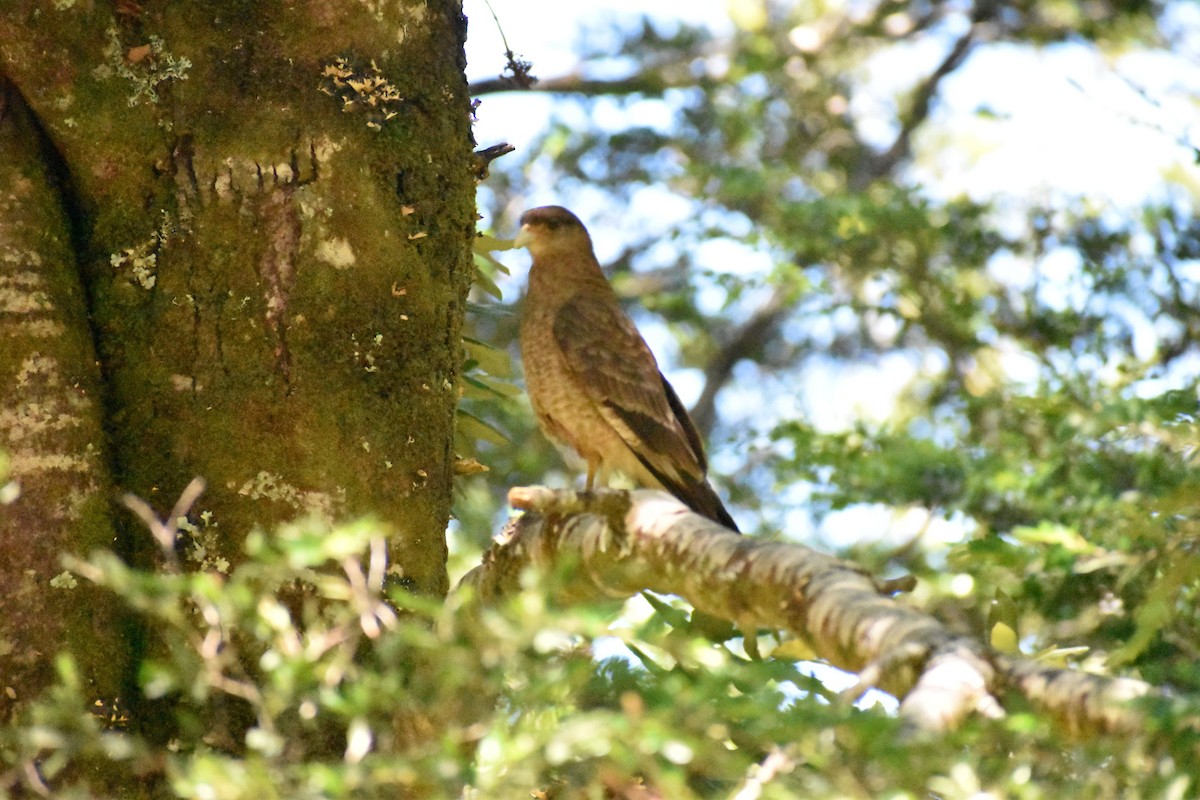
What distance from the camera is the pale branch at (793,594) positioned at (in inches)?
68.1

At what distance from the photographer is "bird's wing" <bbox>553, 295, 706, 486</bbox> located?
518 cm

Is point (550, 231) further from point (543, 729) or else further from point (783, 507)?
point (543, 729)

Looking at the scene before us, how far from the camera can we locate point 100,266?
274 cm

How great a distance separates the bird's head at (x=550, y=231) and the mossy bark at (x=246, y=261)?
297 cm

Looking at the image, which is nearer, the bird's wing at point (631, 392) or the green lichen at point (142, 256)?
the green lichen at point (142, 256)

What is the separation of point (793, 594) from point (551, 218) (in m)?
3.93

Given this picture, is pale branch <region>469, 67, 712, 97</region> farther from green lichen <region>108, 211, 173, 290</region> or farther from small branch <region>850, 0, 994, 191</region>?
green lichen <region>108, 211, 173, 290</region>

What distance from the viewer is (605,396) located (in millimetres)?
5285

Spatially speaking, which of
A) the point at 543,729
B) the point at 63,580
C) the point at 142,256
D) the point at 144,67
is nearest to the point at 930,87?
the point at 144,67

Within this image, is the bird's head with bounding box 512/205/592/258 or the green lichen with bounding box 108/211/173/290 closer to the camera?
the green lichen with bounding box 108/211/173/290

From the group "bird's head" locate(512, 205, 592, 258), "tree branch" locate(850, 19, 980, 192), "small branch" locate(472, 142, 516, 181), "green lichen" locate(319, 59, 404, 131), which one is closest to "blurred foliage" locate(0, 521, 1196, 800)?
"green lichen" locate(319, 59, 404, 131)

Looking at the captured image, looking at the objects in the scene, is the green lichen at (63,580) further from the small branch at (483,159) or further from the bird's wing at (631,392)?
the bird's wing at (631,392)

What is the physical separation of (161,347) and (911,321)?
4.53 metres

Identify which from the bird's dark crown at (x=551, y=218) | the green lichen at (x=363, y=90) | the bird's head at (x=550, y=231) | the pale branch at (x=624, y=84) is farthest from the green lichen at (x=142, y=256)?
the pale branch at (x=624, y=84)
